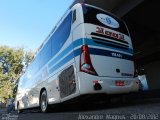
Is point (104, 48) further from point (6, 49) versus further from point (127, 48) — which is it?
point (6, 49)

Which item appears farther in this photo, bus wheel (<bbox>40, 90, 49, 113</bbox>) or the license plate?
bus wheel (<bbox>40, 90, 49, 113</bbox>)

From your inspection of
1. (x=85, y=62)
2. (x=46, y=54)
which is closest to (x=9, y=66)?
(x=46, y=54)

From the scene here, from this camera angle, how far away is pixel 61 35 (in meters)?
8.60

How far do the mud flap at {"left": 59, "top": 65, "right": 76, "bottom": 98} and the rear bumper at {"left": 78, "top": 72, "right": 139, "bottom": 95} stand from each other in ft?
1.26

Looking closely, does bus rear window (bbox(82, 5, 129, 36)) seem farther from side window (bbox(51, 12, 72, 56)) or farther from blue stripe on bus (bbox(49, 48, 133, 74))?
blue stripe on bus (bbox(49, 48, 133, 74))

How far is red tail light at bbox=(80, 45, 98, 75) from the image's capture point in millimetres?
7129

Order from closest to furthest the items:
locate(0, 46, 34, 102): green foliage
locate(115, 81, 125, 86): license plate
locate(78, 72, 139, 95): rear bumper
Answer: locate(78, 72, 139, 95): rear bumper → locate(115, 81, 125, 86): license plate → locate(0, 46, 34, 102): green foliage

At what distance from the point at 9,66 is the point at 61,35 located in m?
44.8

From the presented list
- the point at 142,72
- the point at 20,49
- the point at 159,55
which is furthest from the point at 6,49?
the point at 159,55

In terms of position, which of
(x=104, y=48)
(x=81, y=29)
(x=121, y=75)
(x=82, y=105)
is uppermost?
(x=81, y=29)

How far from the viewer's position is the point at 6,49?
50.8 meters

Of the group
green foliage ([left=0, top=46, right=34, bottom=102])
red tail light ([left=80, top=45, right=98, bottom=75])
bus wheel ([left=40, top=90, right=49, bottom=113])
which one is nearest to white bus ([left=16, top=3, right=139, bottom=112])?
red tail light ([left=80, top=45, right=98, bottom=75])

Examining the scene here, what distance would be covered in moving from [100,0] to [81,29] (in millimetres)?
7014

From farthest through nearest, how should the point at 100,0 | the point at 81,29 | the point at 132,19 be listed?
the point at 132,19
the point at 100,0
the point at 81,29
